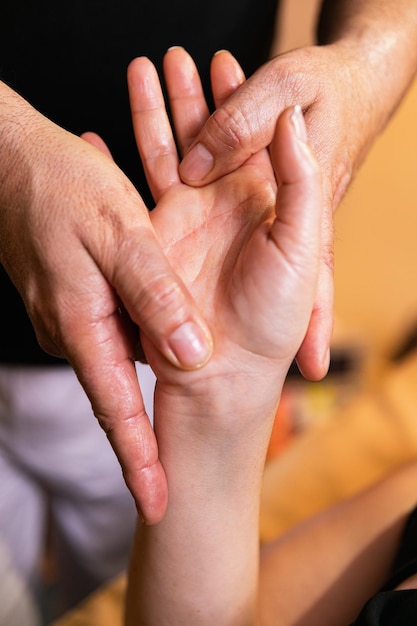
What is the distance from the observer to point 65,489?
1.27 m

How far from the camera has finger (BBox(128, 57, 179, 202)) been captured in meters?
0.90

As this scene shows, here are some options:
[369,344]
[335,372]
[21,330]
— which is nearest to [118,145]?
[21,330]

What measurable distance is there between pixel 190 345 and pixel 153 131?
335mm

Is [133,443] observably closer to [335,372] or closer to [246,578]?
[246,578]

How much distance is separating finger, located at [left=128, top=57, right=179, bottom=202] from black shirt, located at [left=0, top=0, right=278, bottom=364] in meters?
0.15

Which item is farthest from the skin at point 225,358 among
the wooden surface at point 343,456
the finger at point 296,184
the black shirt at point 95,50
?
the wooden surface at point 343,456

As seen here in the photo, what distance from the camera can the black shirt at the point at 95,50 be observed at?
99 centimetres

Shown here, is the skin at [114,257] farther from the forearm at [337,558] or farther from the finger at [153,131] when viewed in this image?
the forearm at [337,558]

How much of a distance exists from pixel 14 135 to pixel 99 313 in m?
0.21

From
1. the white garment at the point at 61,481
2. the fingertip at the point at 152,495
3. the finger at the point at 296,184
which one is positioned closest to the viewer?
the finger at the point at 296,184

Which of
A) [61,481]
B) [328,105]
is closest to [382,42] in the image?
[328,105]

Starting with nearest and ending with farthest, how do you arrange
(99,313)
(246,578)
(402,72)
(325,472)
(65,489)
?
(99,313)
(246,578)
(402,72)
(65,489)
(325,472)

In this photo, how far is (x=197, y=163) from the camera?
2.87 feet

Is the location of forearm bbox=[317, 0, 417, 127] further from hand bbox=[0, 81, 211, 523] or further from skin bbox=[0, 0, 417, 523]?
hand bbox=[0, 81, 211, 523]
